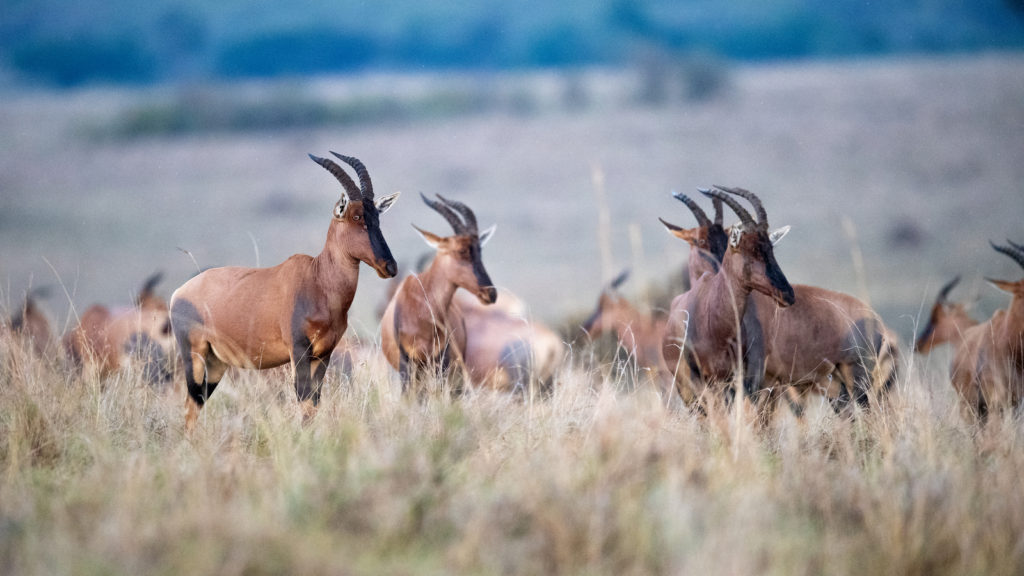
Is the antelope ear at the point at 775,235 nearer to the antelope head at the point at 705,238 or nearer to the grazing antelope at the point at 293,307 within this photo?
the antelope head at the point at 705,238

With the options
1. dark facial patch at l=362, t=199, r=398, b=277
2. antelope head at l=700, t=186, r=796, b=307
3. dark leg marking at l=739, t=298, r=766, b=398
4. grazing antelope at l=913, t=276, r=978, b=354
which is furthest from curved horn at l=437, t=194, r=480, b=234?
grazing antelope at l=913, t=276, r=978, b=354

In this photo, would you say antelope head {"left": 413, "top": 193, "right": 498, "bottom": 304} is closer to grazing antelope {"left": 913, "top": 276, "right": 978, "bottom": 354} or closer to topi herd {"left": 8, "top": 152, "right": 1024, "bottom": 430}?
topi herd {"left": 8, "top": 152, "right": 1024, "bottom": 430}

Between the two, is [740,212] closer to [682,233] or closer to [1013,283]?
[682,233]

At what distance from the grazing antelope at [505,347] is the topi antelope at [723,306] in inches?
108

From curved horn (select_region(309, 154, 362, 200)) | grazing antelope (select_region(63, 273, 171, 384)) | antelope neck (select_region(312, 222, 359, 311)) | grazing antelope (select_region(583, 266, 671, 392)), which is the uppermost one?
curved horn (select_region(309, 154, 362, 200))

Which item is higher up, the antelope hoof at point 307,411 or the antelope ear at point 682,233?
the antelope ear at point 682,233

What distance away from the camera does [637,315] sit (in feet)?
39.1

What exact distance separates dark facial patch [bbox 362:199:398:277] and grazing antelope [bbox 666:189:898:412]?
121 inches

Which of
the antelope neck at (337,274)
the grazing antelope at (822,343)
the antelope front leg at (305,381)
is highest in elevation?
the antelope neck at (337,274)

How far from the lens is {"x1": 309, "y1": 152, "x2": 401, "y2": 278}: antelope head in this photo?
251 inches

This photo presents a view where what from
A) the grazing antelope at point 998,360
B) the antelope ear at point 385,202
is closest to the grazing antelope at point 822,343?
the grazing antelope at point 998,360

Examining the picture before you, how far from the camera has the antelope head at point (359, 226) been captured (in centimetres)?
638

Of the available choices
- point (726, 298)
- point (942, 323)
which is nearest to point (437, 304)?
point (726, 298)

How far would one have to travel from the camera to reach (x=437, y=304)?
8586mm
